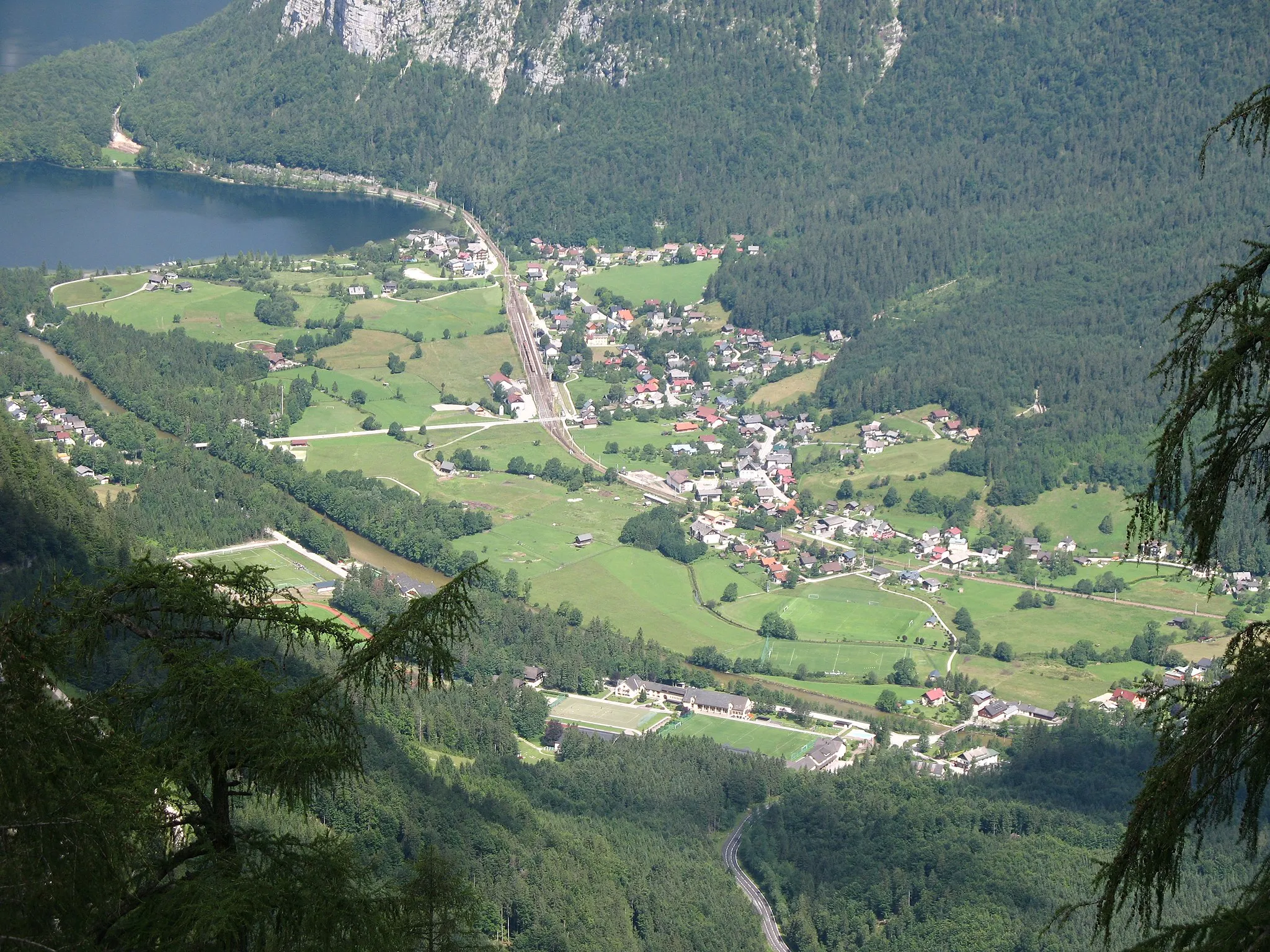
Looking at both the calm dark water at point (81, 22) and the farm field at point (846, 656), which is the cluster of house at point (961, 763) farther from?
the calm dark water at point (81, 22)

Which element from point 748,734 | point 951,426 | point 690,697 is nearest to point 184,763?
point 748,734

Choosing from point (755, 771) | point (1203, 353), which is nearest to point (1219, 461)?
point (1203, 353)

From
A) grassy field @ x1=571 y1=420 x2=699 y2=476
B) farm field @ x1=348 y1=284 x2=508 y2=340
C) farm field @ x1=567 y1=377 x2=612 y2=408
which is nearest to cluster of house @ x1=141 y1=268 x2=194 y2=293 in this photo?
farm field @ x1=348 y1=284 x2=508 y2=340

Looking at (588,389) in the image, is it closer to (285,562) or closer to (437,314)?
(437,314)

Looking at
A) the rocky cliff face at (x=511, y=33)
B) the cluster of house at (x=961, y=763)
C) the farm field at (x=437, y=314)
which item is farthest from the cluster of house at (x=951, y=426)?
the rocky cliff face at (x=511, y=33)

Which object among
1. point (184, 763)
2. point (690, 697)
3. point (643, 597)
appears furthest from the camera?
point (643, 597)

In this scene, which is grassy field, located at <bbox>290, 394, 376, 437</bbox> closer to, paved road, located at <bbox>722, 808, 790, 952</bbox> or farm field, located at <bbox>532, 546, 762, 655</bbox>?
farm field, located at <bbox>532, 546, 762, 655</bbox>
